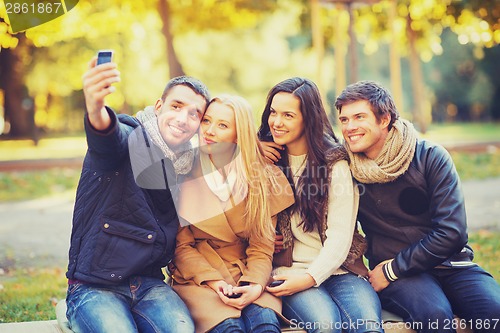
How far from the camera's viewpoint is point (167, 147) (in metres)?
3.39

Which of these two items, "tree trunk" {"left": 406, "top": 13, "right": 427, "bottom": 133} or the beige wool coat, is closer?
the beige wool coat

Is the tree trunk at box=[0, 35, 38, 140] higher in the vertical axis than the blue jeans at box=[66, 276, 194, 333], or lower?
higher

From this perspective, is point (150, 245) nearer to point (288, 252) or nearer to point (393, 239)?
point (288, 252)

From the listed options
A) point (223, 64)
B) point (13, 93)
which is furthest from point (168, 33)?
point (13, 93)

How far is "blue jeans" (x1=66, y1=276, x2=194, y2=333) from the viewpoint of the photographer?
302 centimetres

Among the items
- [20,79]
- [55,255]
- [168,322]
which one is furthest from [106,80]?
[20,79]

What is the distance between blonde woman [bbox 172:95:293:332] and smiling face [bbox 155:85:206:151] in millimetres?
72

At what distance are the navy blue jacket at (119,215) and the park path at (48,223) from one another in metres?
3.28

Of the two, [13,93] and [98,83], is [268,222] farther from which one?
[13,93]

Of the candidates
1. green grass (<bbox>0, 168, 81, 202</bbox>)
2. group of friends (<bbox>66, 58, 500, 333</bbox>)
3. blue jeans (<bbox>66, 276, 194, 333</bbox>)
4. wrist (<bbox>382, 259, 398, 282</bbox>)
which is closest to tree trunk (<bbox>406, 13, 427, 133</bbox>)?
green grass (<bbox>0, 168, 81, 202</bbox>)

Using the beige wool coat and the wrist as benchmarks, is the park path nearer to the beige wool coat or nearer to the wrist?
the beige wool coat

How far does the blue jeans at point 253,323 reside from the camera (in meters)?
3.13

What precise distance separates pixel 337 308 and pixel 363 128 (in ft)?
3.50

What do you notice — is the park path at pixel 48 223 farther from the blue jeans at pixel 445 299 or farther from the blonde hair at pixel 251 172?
the blue jeans at pixel 445 299
